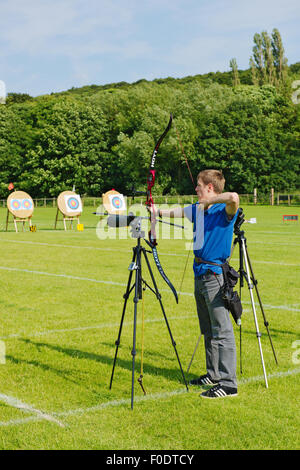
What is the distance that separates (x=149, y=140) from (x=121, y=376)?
2744 inches

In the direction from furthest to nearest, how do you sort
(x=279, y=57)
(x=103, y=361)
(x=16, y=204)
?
(x=279, y=57) < (x=16, y=204) < (x=103, y=361)

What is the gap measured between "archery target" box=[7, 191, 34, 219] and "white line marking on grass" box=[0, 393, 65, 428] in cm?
2649

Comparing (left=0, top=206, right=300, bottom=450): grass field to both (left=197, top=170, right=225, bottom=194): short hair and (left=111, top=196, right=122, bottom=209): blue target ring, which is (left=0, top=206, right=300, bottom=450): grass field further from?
(left=111, top=196, right=122, bottom=209): blue target ring

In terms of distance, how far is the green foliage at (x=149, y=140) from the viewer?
75438 mm

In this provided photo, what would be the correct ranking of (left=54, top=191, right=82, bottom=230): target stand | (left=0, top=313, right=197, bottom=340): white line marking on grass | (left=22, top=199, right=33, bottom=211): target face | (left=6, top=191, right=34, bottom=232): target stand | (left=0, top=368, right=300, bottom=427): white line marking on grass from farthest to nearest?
(left=54, top=191, right=82, bottom=230): target stand → (left=22, top=199, right=33, bottom=211): target face → (left=6, top=191, right=34, bottom=232): target stand → (left=0, top=313, right=197, bottom=340): white line marking on grass → (left=0, top=368, right=300, bottom=427): white line marking on grass

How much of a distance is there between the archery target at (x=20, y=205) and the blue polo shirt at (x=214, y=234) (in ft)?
87.6

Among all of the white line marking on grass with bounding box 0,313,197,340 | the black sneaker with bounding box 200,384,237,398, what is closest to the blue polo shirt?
the black sneaker with bounding box 200,384,237,398

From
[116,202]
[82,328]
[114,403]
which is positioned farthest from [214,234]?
[116,202]

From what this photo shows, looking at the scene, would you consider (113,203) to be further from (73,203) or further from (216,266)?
(216,266)

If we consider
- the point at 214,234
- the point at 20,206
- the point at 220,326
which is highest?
Answer: the point at 20,206

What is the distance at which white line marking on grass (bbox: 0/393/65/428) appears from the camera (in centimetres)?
495

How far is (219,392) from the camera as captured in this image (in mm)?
5484

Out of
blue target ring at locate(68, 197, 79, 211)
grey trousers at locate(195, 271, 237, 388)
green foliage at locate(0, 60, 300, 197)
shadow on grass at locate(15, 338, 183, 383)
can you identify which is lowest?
shadow on grass at locate(15, 338, 183, 383)

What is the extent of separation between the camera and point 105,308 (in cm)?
989
